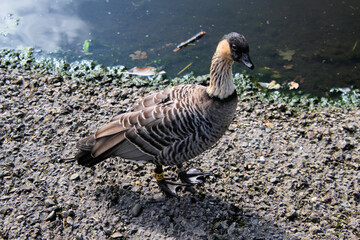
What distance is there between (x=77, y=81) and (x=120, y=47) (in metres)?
1.58

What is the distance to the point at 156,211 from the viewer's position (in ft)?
12.4

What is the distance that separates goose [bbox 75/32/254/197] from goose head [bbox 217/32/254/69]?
1 centimetres

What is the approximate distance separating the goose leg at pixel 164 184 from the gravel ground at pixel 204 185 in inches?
4.1

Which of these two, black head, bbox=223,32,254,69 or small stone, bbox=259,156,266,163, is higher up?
black head, bbox=223,32,254,69

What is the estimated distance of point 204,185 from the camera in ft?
13.4

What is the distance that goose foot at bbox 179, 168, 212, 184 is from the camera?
4066mm

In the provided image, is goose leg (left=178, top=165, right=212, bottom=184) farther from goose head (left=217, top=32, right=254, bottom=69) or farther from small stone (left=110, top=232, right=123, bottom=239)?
goose head (left=217, top=32, right=254, bottom=69)

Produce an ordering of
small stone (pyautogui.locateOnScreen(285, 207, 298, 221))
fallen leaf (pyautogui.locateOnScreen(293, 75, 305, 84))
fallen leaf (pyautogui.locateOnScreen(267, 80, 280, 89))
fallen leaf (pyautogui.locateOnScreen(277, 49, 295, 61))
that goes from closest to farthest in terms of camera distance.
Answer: small stone (pyautogui.locateOnScreen(285, 207, 298, 221)), fallen leaf (pyautogui.locateOnScreen(267, 80, 280, 89)), fallen leaf (pyautogui.locateOnScreen(293, 75, 305, 84)), fallen leaf (pyautogui.locateOnScreen(277, 49, 295, 61))

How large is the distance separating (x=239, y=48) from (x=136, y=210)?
87.2 inches

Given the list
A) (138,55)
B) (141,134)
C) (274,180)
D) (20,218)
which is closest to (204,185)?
(274,180)

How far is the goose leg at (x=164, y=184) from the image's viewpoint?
3.90 meters

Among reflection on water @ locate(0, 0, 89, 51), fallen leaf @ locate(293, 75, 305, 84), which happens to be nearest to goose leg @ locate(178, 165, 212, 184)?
fallen leaf @ locate(293, 75, 305, 84)

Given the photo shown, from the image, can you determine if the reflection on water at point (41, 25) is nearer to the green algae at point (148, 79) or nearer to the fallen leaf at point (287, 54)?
the green algae at point (148, 79)

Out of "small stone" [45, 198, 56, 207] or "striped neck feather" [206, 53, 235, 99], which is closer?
"striped neck feather" [206, 53, 235, 99]
